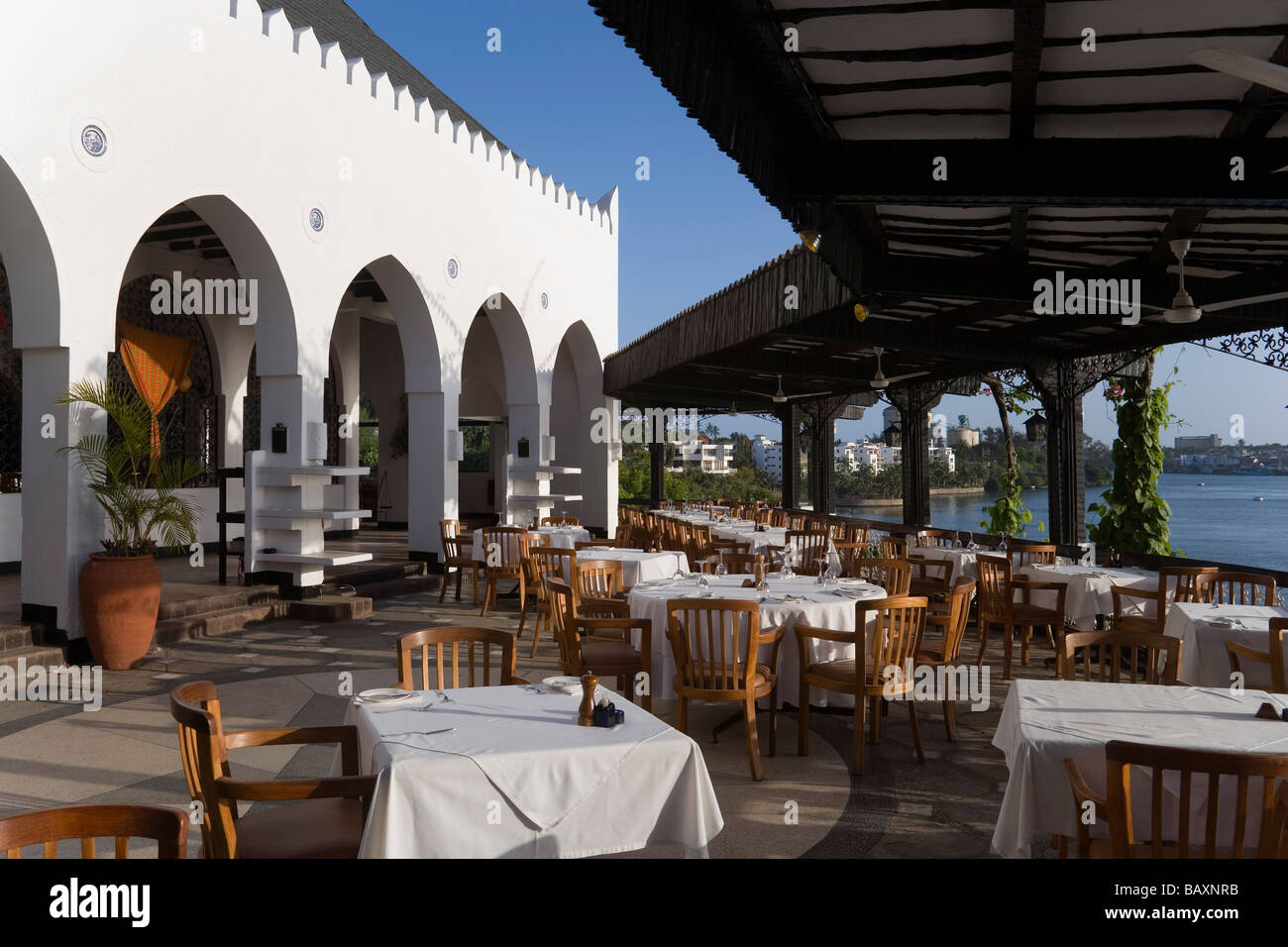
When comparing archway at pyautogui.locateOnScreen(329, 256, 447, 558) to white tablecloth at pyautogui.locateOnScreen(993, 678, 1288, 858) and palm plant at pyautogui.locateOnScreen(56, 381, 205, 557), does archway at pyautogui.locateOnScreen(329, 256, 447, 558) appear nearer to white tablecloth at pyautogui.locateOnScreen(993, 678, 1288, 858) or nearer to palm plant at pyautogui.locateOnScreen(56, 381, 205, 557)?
palm plant at pyautogui.locateOnScreen(56, 381, 205, 557)

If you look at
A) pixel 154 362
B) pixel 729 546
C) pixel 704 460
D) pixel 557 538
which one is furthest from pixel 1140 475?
pixel 704 460

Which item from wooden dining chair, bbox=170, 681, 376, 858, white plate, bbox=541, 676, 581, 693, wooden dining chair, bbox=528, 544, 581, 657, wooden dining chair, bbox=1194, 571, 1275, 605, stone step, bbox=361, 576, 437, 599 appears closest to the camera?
wooden dining chair, bbox=170, 681, 376, 858

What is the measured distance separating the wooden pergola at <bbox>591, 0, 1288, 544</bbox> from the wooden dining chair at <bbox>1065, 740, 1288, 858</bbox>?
2.29 meters

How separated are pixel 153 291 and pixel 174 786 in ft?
32.1

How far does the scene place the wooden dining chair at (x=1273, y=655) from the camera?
4277 millimetres

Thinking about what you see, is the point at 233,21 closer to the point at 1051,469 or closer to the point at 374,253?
the point at 374,253

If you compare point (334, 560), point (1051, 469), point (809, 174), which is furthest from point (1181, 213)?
point (334, 560)

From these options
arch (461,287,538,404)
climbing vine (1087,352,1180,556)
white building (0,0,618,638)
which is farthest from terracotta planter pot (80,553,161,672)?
climbing vine (1087,352,1180,556)

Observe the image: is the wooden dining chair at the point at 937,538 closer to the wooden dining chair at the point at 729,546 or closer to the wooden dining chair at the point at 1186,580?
the wooden dining chair at the point at 729,546

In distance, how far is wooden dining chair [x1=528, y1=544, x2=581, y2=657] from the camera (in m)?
7.45

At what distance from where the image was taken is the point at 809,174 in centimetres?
418

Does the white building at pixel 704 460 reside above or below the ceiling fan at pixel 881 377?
below

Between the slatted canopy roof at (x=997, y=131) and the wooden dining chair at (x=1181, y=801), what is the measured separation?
6.94 ft

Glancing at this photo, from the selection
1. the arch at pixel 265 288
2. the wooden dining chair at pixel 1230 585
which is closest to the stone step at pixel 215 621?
the arch at pixel 265 288
